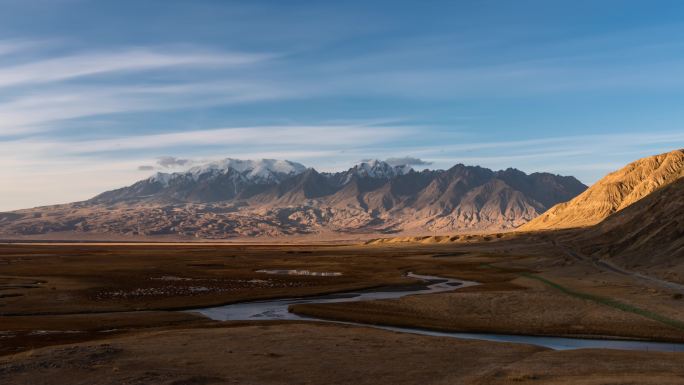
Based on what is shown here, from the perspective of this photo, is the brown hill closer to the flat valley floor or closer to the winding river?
the flat valley floor

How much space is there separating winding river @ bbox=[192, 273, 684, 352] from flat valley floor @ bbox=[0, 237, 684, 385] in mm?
1324

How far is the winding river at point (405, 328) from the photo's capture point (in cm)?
3878

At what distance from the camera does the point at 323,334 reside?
40.7 metres

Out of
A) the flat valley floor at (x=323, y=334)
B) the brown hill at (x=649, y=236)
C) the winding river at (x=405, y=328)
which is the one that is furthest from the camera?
the brown hill at (x=649, y=236)

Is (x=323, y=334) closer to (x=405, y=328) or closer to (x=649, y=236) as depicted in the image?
(x=405, y=328)

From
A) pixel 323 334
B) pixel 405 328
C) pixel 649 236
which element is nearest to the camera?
pixel 323 334

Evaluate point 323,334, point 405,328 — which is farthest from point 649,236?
point 323,334

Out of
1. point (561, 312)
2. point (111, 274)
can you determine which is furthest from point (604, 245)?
point (111, 274)

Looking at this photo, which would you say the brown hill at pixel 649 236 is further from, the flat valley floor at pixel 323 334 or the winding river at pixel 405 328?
the winding river at pixel 405 328

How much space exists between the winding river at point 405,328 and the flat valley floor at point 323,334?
1324mm

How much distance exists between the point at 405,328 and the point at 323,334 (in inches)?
337

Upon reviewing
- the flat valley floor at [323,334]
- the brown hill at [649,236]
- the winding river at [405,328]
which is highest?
the brown hill at [649,236]

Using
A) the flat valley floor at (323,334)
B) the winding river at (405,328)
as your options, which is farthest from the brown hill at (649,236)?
the winding river at (405,328)

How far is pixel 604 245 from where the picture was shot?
11944 centimetres
